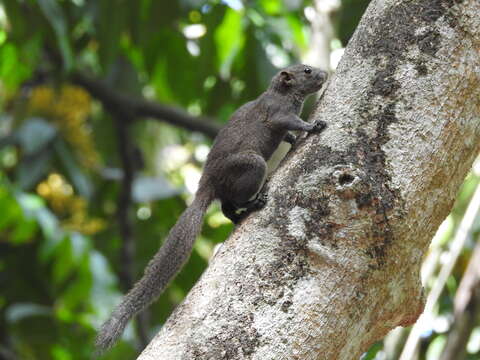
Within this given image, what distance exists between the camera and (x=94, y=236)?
6602mm

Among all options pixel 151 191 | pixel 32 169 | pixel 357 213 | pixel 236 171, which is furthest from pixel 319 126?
pixel 32 169

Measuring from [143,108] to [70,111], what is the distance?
752 millimetres

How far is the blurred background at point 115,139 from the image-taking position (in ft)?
15.8

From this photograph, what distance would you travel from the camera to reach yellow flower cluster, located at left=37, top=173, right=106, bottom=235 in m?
6.29

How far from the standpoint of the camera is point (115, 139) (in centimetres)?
680

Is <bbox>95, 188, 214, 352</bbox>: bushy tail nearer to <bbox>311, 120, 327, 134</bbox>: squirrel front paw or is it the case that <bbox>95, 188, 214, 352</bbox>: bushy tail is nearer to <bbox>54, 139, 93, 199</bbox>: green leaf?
<bbox>311, 120, 327, 134</bbox>: squirrel front paw

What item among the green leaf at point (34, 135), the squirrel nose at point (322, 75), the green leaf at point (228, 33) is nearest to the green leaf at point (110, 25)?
the green leaf at point (228, 33)

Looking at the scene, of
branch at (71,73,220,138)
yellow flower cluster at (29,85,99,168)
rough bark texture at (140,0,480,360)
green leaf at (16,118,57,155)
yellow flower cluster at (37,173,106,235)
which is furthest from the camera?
yellow flower cluster at (29,85,99,168)

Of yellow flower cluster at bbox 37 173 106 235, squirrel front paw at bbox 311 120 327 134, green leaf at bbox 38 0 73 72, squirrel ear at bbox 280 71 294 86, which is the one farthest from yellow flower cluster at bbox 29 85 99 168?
squirrel front paw at bbox 311 120 327 134

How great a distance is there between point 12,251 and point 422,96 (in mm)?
4515

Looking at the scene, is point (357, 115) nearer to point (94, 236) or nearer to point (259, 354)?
point (259, 354)

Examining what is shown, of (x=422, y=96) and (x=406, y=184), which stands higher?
(x=422, y=96)

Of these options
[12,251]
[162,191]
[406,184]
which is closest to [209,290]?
[406,184]

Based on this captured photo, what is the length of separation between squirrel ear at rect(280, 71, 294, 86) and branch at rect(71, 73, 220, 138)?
4.51ft
